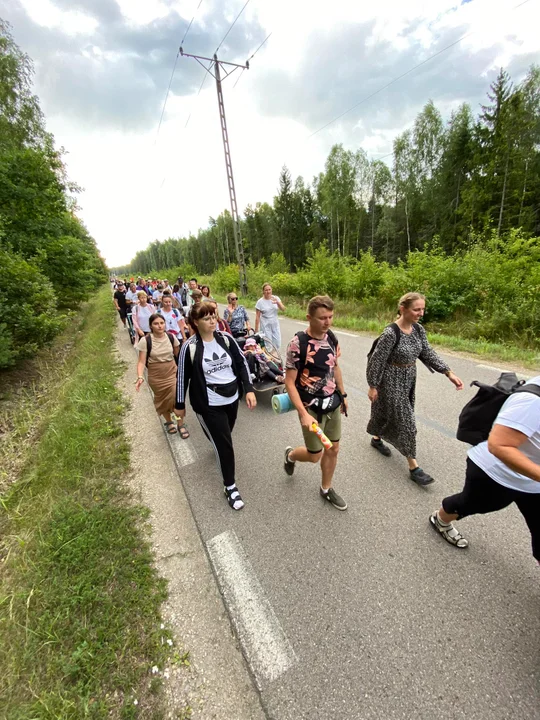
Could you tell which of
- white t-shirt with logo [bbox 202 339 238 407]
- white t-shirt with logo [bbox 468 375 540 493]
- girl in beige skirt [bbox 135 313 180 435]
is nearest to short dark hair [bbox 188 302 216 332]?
white t-shirt with logo [bbox 202 339 238 407]

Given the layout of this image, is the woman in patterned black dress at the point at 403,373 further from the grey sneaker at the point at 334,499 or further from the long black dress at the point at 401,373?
the grey sneaker at the point at 334,499

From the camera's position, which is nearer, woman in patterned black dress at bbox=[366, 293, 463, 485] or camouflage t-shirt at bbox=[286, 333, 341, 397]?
camouflage t-shirt at bbox=[286, 333, 341, 397]

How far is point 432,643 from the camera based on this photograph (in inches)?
67.0

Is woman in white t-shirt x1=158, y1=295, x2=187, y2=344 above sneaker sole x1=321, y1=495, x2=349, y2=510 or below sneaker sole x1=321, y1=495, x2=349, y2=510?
above

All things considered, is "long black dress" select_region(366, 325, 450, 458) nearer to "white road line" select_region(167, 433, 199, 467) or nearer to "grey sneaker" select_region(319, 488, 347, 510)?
"grey sneaker" select_region(319, 488, 347, 510)

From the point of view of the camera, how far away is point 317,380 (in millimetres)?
2492

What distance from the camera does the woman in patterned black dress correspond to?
297cm

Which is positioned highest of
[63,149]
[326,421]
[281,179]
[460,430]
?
[281,179]

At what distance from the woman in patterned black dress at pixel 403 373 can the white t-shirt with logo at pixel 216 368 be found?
1.49 metres

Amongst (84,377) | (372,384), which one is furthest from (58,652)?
(84,377)

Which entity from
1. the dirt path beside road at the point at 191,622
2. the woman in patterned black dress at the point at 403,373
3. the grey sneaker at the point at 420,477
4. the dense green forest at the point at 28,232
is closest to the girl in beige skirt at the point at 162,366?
the dirt path beside road at the point at 191,622

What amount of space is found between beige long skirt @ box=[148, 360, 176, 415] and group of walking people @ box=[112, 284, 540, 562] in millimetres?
1355

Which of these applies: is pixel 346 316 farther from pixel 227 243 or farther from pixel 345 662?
pixel 227 243

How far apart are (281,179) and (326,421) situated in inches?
1801
